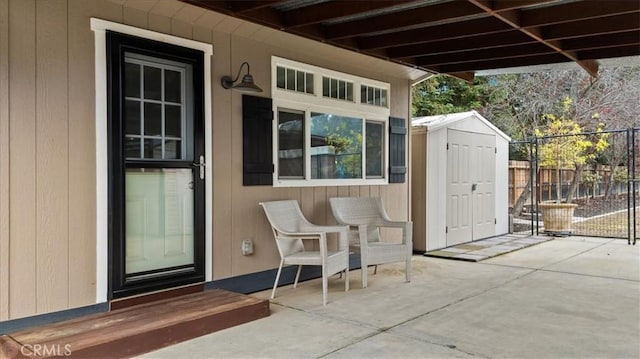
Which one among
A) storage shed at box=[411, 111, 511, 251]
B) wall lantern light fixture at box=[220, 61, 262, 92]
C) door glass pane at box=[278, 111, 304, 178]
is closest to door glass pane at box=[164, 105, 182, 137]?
wall lantern light fixture at box=[220, 61, 262, 92]

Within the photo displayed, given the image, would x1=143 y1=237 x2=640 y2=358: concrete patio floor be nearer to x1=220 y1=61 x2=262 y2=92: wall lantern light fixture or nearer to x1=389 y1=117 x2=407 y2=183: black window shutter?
x1=389 y1=117 x2=407 y2=183: black window shutter

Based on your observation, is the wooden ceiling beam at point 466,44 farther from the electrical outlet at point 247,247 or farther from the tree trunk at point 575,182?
the tree trunk at point 575,182

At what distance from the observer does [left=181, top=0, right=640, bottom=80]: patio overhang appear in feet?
11.9

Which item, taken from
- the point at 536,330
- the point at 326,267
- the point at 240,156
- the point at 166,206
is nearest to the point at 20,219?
the point at 166,206

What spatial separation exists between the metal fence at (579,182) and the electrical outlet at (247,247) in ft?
19.1

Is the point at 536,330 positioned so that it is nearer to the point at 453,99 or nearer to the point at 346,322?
the point at 346,322

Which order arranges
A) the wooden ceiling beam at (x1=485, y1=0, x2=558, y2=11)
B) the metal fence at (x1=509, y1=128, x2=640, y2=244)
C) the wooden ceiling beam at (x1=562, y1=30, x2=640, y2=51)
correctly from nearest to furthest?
1. the wooden ceiling beam at (x1=485, y1=0, x2=558, y2=11)
2. the wooden ceiling beam at (x1=562, y1=30, x2=640, y2=51)
3. the metal fence at (x1=509, y1=128, x2=640, y2=244)

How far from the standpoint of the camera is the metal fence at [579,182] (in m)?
8.66

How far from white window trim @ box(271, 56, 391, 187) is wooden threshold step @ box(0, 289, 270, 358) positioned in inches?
54.9

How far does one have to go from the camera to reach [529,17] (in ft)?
12.9

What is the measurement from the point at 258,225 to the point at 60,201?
1.71 meters

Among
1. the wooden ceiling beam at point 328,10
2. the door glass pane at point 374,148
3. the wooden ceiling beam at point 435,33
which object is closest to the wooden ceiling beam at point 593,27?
the wooden ceiling beam at point 435,33

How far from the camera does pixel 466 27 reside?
13.9 feet

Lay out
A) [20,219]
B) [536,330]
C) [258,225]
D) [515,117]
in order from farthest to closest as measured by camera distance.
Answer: [515,117], [258,225], [536,330], [20,219]
